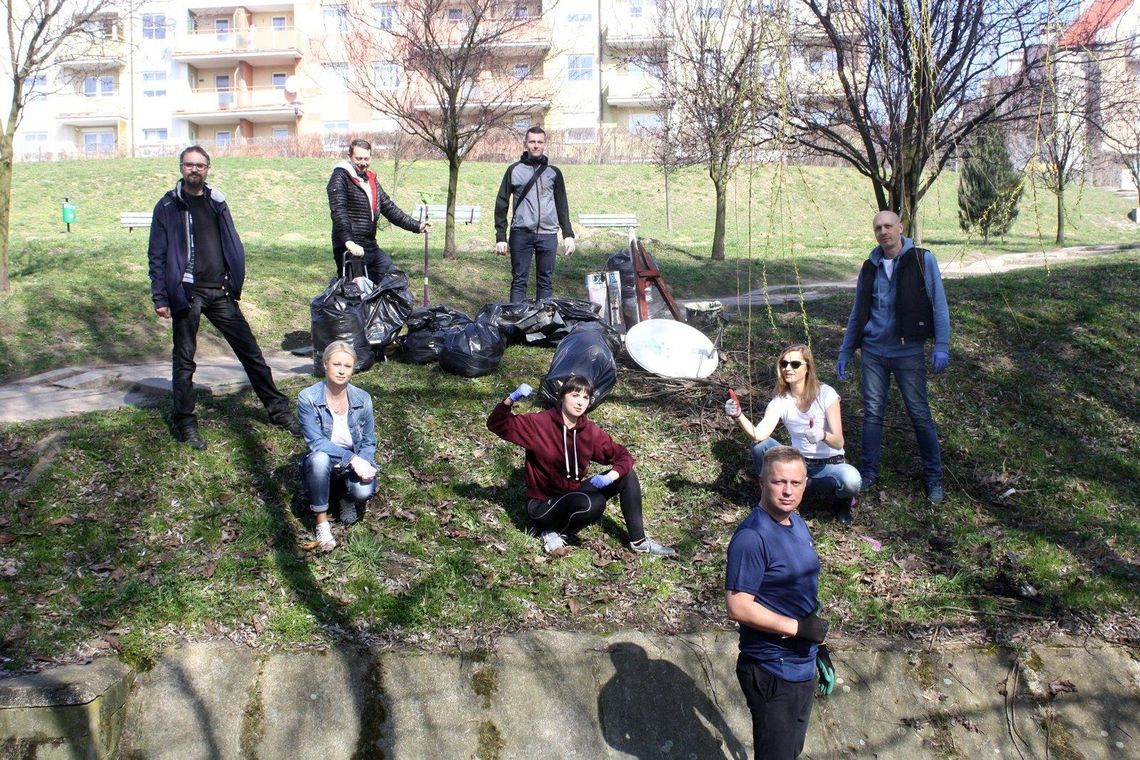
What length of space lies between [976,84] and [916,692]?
5976 mm

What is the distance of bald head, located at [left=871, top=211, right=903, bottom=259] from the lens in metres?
5.37

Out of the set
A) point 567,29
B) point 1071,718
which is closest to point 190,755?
point 1071,718

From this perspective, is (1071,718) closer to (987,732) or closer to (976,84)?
(987,732)

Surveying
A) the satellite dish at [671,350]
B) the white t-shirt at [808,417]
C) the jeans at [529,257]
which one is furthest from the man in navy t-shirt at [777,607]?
the jeans at [529,257]

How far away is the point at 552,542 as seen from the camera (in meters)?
5.12

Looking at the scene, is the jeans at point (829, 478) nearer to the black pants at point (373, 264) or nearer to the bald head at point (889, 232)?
the bald head at point (889, 232)

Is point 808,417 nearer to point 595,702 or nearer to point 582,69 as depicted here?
point 595,702

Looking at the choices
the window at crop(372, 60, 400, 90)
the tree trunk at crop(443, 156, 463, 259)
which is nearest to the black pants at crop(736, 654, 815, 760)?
the tree trunk at crop(443, 156, 463, 259)

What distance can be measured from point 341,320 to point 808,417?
3.78 m

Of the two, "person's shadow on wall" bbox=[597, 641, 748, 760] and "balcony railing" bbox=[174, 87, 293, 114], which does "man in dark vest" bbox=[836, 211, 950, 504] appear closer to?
"person's shadow on wall" bbox=[597, 641, 748, 760]

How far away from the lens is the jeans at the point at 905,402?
5.52m

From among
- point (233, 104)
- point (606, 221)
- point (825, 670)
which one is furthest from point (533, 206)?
point (233, 104)

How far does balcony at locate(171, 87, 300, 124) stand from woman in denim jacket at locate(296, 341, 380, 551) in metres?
36.4

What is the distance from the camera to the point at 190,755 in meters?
3.84
